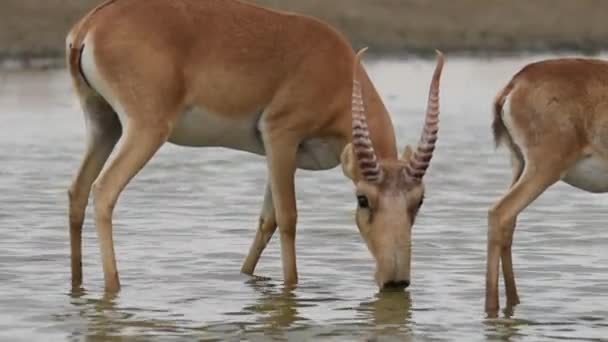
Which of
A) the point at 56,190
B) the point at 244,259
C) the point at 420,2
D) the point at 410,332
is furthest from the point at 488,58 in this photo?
the point at 410,332

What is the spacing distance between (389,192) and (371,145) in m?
0.38

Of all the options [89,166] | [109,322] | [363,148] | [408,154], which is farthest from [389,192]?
[89,166]

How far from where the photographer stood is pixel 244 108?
1242cm

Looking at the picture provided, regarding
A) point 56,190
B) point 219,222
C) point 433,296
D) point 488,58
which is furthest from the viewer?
point 488,58

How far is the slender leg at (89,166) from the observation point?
1237 centimetres

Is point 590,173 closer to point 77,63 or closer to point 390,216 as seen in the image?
point 390,216

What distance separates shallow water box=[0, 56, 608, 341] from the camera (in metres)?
11.1

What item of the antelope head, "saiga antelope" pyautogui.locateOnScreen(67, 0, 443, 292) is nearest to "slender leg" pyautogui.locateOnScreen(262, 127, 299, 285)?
"saiga antelope" pyautogui.locateOnScreen(67, 0, 443, 292)

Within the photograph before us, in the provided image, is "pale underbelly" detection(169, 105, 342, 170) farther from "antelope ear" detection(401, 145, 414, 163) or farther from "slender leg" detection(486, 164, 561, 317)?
"slender leg" detection(486, 164, 561, 317)

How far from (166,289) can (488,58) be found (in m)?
26.4

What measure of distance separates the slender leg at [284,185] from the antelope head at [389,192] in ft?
2.55

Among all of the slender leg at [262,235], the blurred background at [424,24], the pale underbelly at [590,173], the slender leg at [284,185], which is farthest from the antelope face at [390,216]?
the blurred background at [424,24]

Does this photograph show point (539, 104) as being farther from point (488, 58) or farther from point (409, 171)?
point (488, 58)

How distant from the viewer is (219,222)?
15.5m
